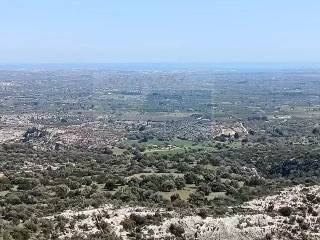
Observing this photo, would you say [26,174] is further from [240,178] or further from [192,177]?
[240,178]

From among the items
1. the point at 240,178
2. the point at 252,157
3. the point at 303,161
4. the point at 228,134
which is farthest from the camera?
the point at 228,134

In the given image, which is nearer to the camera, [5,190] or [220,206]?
[220,206]

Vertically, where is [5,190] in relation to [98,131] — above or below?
above

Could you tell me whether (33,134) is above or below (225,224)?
below

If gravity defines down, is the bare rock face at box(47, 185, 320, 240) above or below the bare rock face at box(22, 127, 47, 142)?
above

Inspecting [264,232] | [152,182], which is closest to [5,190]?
[152,182]

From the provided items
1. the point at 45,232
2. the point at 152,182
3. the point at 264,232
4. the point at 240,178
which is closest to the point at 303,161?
the point at 240,178

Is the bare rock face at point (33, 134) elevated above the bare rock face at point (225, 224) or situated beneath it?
situated beneath

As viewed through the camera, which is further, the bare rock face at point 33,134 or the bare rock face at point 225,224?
the bare rock face at point 33,134

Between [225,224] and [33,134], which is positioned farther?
[33,134]

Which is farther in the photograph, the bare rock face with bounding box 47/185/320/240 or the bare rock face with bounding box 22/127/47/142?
the bare rock face with bounding box 22/127/47/142

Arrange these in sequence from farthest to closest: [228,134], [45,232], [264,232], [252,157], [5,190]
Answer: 1. [228,134]
2. [252,157]
3. [5,190]
4. [264,232]
5. [45,232]
